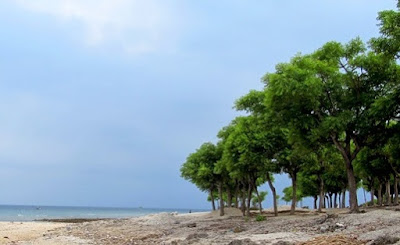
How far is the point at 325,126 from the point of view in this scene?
2803cm

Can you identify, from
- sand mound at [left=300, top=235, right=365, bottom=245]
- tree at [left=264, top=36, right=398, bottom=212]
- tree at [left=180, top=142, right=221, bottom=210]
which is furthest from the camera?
tree at [left=180, top=142, right=221, bottom=210]

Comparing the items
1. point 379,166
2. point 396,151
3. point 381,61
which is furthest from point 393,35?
point 379,166

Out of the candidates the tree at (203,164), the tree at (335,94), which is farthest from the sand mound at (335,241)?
the tree at (203,164)

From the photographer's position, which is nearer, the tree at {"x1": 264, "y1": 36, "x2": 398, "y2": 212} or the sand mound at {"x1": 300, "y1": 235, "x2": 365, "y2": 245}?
the sand mound at {"x1": 300, "y1": 235, "x2": 365, "y2": 245}

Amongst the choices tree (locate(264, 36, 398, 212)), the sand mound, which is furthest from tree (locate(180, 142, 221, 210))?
the sand mound

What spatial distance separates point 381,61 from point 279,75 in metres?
6.29

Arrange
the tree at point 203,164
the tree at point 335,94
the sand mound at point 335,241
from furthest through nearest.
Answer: the tree at point 203,164
the tree at point 335,94
the sand mound at point 335,241

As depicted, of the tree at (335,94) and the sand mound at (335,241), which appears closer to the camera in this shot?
the sand mound at (335,241)

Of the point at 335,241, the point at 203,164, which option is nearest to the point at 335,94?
the point at 335,241

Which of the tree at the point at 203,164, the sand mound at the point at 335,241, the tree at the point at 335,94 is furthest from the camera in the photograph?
the tree at the point at 203,164

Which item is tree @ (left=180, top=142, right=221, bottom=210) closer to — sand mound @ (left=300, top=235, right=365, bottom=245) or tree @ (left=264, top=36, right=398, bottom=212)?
tree @ (left=264, top=36, right=398, bottom=212)

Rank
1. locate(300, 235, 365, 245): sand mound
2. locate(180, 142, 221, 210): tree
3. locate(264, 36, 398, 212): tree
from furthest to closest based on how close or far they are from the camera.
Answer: locate(180, 142, 221, 210): tree
locate(264, 36, 398, 212): tree
locate(300, 235, 365, 245): sand mound

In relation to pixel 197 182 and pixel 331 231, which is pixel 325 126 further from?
pixel 197 182

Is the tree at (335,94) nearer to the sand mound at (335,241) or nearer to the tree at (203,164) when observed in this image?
the sand mound at (335,241)
